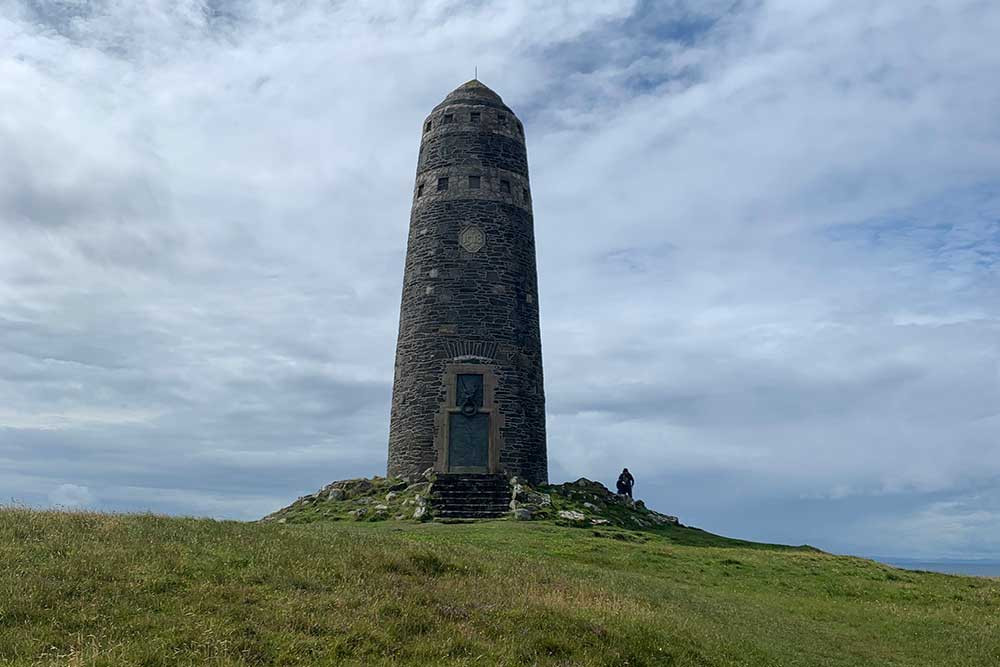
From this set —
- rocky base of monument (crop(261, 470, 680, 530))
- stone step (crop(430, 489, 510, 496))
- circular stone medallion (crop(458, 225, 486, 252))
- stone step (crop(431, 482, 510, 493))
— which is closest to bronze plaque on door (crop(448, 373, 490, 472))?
rocky base of monument (crop(261, 470, 680, 530))

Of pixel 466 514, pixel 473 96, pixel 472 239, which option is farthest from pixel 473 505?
pixel 473 96

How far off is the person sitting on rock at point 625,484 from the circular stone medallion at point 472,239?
12021 mm

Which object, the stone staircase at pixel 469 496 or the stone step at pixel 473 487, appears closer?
the stone staircase at pixel 469 496

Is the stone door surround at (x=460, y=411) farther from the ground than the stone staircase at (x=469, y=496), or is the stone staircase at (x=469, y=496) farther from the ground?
the stone door surround at (x=460, y=411)

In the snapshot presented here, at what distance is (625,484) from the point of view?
39562mm

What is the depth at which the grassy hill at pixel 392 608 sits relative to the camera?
11.6m

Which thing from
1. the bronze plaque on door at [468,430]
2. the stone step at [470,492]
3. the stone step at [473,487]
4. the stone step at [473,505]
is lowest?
the stone step at [473,505]

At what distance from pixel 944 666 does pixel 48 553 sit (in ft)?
52.7

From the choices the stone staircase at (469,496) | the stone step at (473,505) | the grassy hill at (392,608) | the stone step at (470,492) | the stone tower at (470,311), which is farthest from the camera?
the stone tower at (470,311)

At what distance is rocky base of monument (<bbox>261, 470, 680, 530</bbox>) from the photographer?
31.5 metres

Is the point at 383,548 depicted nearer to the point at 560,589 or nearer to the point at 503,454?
the point at 560,589

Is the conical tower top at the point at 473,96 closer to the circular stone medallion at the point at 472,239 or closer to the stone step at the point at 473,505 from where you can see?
the circular stone medallion at the point at 472,239

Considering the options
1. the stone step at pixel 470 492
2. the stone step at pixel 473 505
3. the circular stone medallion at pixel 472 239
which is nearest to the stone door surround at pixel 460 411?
the stone step at pixel 470 492

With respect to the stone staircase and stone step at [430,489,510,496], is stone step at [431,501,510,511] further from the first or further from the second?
stone step at [430,489,510,496]
